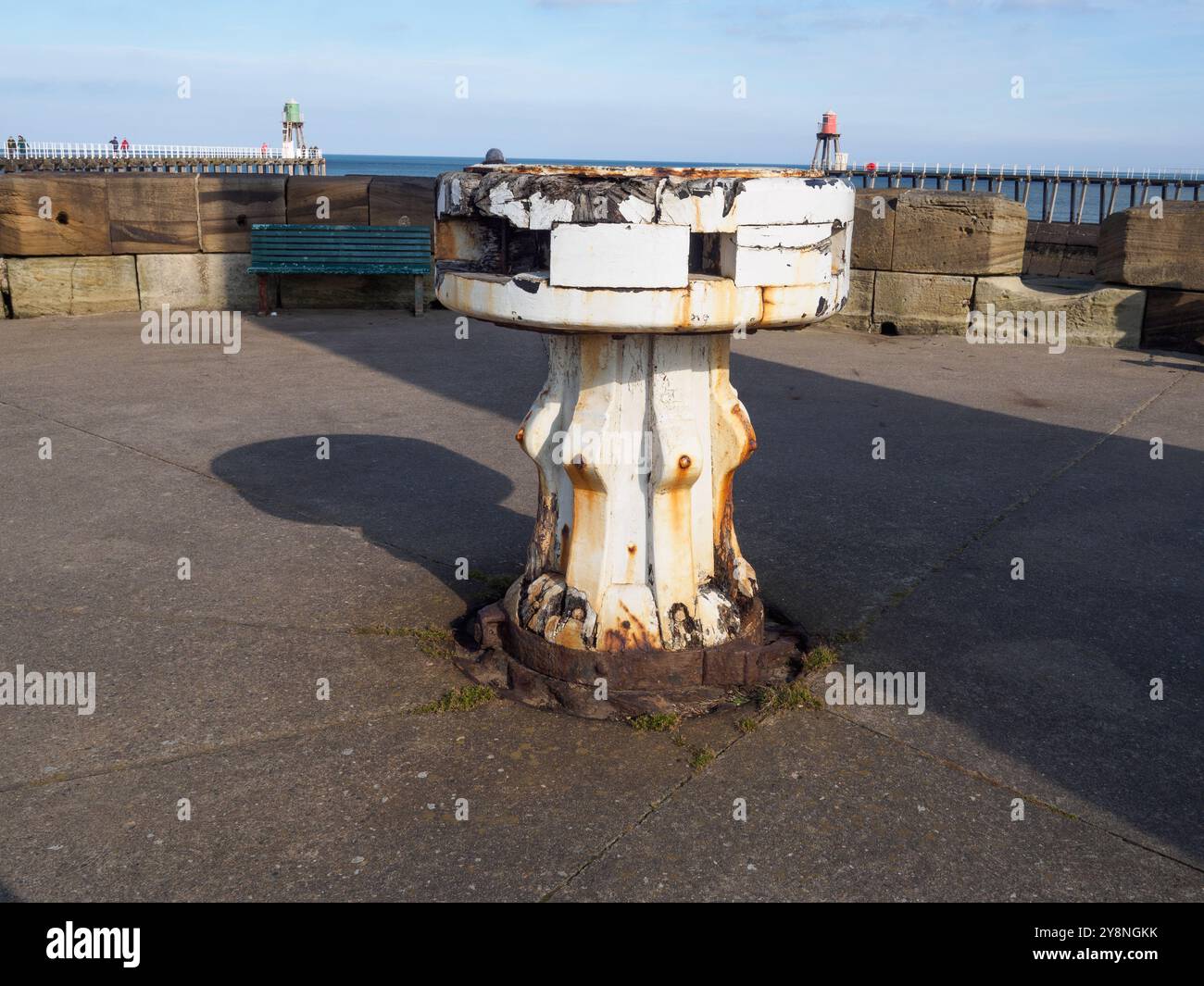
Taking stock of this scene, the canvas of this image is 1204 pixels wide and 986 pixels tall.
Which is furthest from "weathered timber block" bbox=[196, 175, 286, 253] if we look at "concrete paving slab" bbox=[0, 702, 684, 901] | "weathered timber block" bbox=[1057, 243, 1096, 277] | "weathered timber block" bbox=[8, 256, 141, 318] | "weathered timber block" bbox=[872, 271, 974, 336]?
"weathered timber block" bbox=[1057, 243, 1096, 277]

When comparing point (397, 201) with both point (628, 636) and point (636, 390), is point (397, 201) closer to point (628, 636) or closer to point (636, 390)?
point (636, 390)

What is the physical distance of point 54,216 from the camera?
27.4 feet

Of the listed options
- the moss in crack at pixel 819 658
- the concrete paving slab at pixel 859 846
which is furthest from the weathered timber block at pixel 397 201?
the concrete paving slab at pixel 859 846

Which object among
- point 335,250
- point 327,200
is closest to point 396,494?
point 335,250

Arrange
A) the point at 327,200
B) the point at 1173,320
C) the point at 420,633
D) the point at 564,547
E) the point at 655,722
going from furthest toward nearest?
the point at 327,200 < the point at 1173,320 < the point at 420,633 < the point at 564,547 < the point at 655,722

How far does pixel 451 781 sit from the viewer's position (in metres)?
2.58

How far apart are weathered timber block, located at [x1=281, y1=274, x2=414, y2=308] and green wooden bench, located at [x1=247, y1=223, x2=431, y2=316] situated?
32 cm

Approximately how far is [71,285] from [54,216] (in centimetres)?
54

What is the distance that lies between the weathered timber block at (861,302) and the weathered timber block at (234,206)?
4641 mm

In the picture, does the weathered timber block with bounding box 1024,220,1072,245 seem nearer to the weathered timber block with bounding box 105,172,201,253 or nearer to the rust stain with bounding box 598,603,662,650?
the weathered timber block with bounding box 105,172,201,253

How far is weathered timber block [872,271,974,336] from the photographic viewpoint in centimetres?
855

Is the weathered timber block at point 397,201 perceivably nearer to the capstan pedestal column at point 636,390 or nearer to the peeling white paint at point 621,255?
the capstan pedestal column at point 636,390
